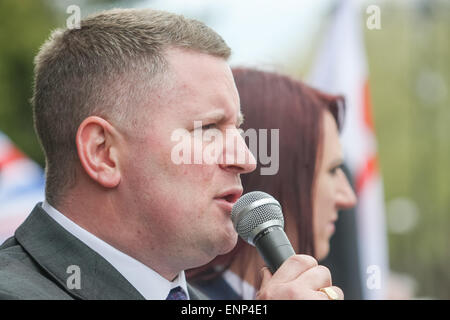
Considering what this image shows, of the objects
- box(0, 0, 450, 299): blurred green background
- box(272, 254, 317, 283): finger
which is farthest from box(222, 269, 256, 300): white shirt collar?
box(0, 0, 450, 299): blurred green background

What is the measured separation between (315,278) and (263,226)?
0.31m

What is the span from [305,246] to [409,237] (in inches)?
747

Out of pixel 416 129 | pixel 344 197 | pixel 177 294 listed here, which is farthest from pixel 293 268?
pixel 416 129

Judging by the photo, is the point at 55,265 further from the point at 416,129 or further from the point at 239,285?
the point at 416,129

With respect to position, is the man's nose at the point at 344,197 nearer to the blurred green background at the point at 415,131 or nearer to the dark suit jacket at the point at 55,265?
the dark suit jacket at the point at 55,265

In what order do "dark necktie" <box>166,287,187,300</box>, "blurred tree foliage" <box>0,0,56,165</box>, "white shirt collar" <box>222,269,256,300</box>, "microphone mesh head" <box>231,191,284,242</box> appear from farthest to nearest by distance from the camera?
1. "blurred tree foliage" <box>0,0,56,165</box>
2. "white shirt collar" <box>222,269,256,300</box>
3. "dark necktie" <box>166,287,187,300</box>
4. "microphone mesh head" <box>231,191,284,242</box>

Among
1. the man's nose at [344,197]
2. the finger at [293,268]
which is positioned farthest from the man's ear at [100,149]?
the man's nose at [344,197]

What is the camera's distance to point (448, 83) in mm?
19188

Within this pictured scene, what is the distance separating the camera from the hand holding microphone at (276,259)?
1.79 metres

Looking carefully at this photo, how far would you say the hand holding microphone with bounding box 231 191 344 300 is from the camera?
179cm

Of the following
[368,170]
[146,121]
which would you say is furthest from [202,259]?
[368,170]

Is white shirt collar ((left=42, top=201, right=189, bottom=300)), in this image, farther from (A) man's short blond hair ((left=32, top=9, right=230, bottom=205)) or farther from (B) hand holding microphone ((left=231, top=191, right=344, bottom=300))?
(B) hand holding microphone ((left=231, top=191, right=344, bottom=300))

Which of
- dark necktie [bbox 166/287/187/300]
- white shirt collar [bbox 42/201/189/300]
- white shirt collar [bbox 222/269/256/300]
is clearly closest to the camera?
white shirt collar [bbox 42/201/189/300]
